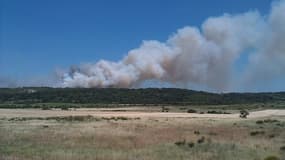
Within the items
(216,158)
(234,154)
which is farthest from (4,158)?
(234,154)

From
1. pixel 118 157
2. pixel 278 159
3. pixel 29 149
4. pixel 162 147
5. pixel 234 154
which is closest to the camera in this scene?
pixel 278 159

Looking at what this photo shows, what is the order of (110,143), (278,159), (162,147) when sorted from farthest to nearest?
(110,143) < (162,147) < (278,159)

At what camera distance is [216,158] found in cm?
2034

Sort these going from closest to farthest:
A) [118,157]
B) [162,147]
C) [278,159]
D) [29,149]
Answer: [278,159], [118,157], [29,149], [162,147]

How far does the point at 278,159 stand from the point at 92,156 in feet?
25.9

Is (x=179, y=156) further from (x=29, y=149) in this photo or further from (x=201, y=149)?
(x=29, y=149)

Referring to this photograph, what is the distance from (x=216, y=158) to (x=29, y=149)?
934cm

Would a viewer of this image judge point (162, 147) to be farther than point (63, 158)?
Yes

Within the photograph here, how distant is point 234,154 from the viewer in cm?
2183

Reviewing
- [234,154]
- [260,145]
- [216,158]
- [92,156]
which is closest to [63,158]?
[92,156]

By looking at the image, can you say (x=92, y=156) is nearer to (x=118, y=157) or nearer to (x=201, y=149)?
(x=118, y=157)

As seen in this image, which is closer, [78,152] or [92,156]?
[92,156]

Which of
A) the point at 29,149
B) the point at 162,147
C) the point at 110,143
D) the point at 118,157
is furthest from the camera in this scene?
the point at 110,143

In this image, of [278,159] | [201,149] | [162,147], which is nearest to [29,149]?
[162,147]
